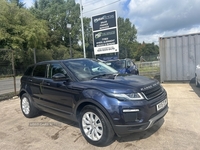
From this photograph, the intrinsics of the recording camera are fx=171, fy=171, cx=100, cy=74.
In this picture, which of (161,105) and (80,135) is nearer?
(161,105)

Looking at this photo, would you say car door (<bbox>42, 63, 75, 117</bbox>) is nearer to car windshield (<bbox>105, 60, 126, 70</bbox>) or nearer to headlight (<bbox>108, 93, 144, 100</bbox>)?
headlight (<bbox>108, 93, 144, 100</bbox>)

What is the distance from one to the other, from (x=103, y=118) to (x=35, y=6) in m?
48.4

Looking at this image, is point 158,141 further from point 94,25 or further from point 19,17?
point 19,17

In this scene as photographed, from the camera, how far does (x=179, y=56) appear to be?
9086mm

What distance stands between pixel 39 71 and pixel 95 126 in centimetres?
236

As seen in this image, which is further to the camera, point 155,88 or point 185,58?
point 185,58

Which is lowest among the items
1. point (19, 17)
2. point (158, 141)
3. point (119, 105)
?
point (158, 141)

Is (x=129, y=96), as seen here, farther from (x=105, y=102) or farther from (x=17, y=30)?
(x=17, y=30)

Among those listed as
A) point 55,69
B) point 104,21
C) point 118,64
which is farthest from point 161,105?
point 104,21

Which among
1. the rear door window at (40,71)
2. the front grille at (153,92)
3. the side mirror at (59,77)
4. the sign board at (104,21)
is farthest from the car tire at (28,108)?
the sign board at (104,21)

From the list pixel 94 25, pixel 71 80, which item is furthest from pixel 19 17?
pixel 71 80

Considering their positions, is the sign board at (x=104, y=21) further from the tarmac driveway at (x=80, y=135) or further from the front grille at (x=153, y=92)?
the front grille at (x=153, y=92)

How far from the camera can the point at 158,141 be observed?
3109 millimetres

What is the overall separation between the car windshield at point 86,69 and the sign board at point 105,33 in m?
7.48
